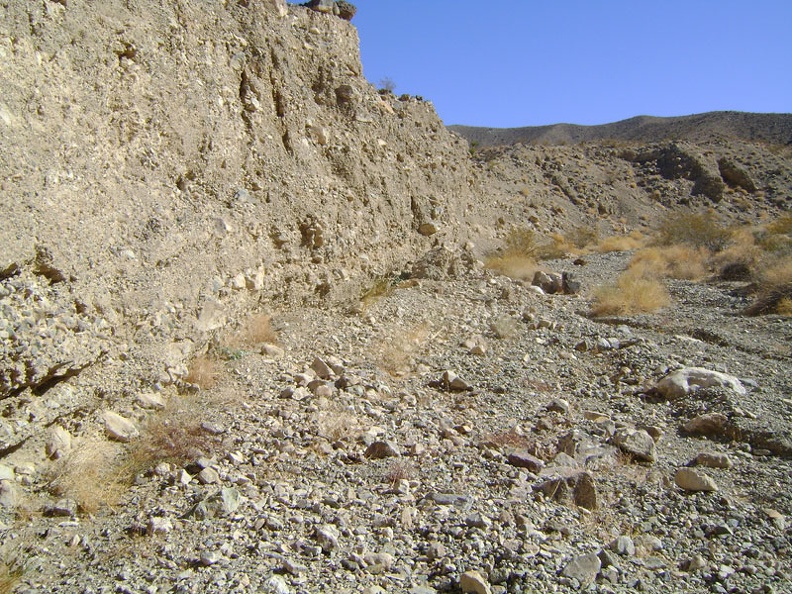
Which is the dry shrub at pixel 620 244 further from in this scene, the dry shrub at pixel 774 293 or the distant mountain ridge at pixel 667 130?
the distant mountain ridge at pixel 667 130

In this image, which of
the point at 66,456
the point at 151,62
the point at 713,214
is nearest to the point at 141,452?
the point at 66,456

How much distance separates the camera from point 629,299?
11562mm

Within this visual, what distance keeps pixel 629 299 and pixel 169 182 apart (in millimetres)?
8383

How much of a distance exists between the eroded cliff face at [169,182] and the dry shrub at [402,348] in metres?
1.14

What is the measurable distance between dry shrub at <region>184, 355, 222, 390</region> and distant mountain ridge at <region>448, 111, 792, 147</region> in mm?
37980

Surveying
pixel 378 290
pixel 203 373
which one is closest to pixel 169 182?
pixel 203 373

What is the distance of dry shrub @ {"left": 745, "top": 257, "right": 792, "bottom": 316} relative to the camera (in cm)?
1120

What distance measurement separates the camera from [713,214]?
29250 mm

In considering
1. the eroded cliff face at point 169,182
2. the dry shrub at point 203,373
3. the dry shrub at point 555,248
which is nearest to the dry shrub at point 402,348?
the eroded cliff face at point 169,182

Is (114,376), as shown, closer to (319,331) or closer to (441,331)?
(319,331)

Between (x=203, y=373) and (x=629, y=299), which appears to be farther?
(x=629, y=299)

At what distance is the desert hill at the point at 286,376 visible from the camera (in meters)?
3.68

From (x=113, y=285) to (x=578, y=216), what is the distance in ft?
76.9

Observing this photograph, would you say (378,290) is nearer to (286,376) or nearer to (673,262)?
(286,376)
